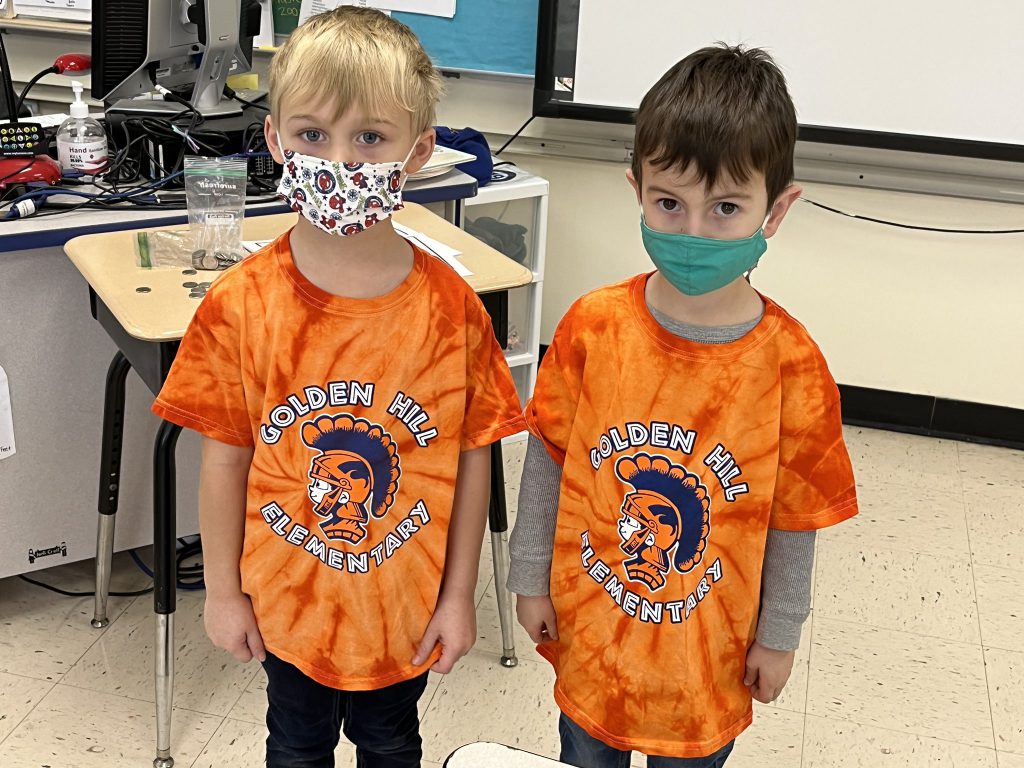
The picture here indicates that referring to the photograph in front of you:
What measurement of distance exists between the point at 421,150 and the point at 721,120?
12.4 inches

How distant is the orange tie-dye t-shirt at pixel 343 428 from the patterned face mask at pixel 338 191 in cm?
8

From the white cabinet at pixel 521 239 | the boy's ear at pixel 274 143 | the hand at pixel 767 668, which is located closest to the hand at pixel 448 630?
the hand at pixel 767 668

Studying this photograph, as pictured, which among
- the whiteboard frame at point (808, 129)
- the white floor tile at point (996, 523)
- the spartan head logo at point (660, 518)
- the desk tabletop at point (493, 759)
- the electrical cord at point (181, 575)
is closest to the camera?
the desk tabletop at point (493, 759)

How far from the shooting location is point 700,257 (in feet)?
3.38

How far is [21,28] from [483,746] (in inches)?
128

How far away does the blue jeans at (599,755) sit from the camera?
124 centimetres

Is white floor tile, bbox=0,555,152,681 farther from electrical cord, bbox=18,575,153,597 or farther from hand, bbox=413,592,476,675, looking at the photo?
hand, bbox=413,592,476,675

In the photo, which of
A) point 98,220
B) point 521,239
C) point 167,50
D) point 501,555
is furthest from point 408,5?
point 501,555

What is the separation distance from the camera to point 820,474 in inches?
43.8

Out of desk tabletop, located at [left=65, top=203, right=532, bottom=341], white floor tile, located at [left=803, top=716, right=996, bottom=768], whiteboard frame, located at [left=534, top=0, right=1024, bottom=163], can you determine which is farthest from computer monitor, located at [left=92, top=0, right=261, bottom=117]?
white floor tile, located at [left=803, top=716, right=996, bottom=768]

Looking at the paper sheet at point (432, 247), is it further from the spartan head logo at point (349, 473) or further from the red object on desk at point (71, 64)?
the red object on desk at point (71, 64)

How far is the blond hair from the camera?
1042 millimetres

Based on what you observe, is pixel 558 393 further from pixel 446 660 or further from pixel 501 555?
pixel 501 555

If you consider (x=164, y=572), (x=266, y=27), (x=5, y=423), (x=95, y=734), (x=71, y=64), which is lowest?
(x=95, y=734)
